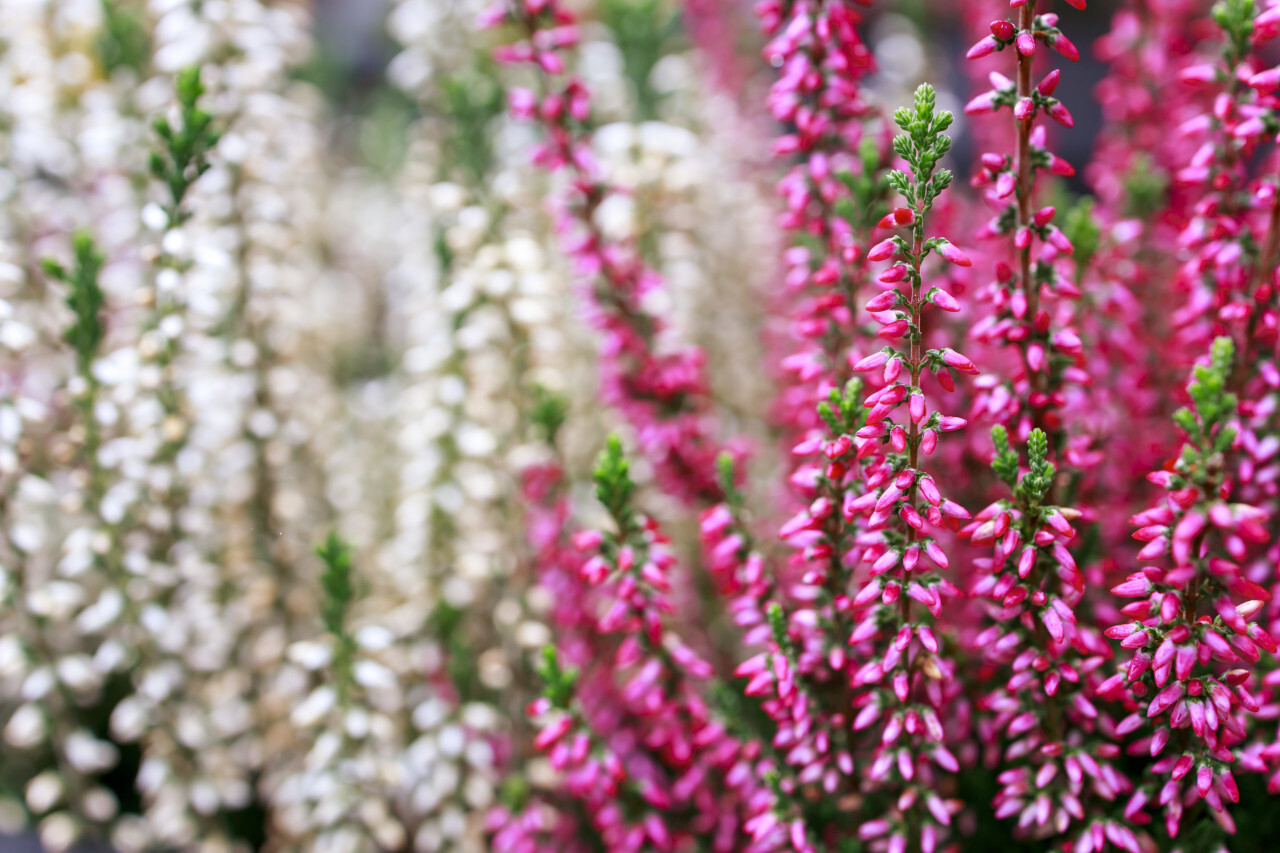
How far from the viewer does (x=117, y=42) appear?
1.39 meters

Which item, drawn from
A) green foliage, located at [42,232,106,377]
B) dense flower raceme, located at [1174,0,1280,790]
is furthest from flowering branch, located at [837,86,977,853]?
green foliage, located at [42,232,106,377]

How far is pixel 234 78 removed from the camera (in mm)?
1197

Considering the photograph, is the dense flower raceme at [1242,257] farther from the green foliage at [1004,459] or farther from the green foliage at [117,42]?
the green foliage at [117,42]

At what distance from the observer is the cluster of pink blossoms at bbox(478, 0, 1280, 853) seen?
660 mm

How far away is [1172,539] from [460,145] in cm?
102

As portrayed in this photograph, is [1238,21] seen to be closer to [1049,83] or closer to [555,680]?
[1049,83]

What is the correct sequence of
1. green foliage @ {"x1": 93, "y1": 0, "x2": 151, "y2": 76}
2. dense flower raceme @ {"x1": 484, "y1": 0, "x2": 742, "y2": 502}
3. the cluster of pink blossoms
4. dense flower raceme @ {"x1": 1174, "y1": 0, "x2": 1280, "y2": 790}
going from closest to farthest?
1. the cluster of pink blossoms
2. dense flower raceme @ {"x1": 1174, "y1": 0, "x2": 1280, "y2": 790}
3. dense flower raceme @ {"x1": 484, "y1": 0, "x2": 742, "y2": 502}
4. green foliage @ {"x1": 93, "y1": 0, "x2": 151, "y2": 76}

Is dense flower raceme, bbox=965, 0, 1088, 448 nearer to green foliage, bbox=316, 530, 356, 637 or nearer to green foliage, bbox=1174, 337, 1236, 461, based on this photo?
green foliage, bbox=1174, 337, 1236, 461

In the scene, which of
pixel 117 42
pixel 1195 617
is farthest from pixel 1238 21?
pixel 117 42

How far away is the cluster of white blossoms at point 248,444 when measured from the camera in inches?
44.0

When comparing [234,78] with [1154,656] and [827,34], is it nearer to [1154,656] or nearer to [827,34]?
[827,34]

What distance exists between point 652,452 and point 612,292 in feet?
0.67

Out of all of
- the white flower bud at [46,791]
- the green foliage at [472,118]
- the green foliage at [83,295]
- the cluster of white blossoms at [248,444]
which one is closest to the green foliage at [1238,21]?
the cluster of white blossoms at [248,444]

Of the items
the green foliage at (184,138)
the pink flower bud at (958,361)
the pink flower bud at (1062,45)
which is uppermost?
the pink flower bud at (1062,45)
